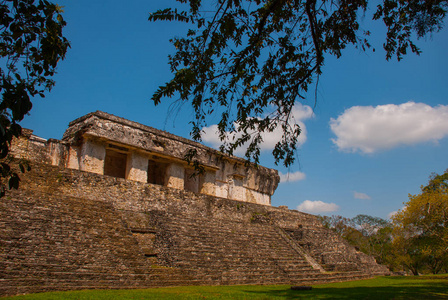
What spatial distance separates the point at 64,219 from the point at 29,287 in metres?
2.30

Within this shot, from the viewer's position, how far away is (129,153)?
13219 millimetres

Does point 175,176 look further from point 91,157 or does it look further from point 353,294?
point 353,294

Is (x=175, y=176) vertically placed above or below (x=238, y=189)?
below

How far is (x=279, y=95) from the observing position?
5.98 m

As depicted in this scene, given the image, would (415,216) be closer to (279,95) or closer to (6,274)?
(279,95)

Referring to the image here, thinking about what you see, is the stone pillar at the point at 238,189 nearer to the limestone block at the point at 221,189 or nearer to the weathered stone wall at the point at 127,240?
the limestone block at the point at 221,189

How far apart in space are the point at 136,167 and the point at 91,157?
187 cm

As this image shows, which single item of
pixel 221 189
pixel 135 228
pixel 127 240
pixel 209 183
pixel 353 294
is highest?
pixel 209 183

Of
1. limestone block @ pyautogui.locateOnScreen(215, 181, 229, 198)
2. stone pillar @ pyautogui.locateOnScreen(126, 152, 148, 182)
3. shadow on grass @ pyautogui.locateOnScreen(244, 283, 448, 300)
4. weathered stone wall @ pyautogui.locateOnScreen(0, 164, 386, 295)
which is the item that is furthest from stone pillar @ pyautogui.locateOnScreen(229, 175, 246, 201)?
shadow on grass @ pyautogui.locateOnScreen(244, 283, 448, 300)

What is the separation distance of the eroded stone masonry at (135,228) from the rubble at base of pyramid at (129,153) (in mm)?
41

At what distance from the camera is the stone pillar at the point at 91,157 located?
11719mm

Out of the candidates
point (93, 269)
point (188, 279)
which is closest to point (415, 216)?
point (188, 279)

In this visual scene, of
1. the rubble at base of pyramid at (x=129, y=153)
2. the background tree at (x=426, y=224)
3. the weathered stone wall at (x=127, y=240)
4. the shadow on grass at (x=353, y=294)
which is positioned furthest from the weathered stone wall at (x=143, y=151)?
the background tree at (x=426, y=224)

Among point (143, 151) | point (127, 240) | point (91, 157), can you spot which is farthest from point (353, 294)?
point (91, 157)
